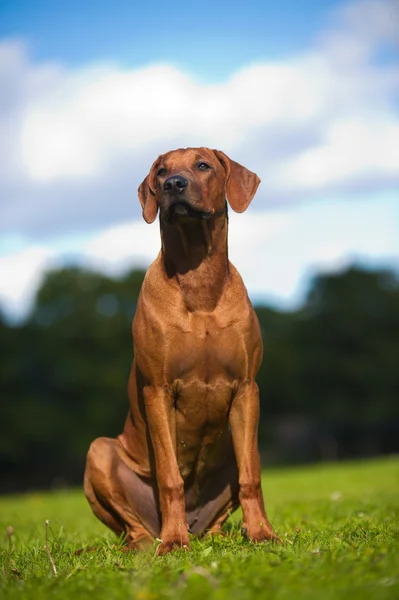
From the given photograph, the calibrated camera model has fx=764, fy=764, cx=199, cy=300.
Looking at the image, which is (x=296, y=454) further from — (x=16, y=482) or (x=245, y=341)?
(x=245, y=341)

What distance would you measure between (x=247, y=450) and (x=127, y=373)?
40957mm

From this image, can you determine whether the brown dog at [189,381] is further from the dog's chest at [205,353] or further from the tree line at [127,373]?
the tree line at [127,373]

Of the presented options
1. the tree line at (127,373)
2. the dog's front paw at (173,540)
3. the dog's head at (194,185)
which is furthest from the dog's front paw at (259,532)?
the tree line at (127,373)

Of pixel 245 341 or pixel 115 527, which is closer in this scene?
pixel 245 341

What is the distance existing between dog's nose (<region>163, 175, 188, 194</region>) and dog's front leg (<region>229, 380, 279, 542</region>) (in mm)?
1456

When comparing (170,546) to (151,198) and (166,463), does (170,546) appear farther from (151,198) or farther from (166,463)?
(151,198)

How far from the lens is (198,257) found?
18.5 feet

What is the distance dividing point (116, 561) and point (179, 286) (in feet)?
6.52

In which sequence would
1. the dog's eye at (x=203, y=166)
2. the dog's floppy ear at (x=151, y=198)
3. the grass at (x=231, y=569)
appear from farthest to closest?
the dog's floppy ear at (x=151, y=198) < the dog's eye at (x=203, y=166) < the grass at (x=231, y=569)

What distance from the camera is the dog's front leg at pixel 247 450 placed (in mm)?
5320

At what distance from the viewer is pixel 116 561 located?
14.7 ft

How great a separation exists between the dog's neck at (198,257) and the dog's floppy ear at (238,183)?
7.5 inches

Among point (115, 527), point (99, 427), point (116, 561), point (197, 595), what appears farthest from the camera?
point (99, 427)

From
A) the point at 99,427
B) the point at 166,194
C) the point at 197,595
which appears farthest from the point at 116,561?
the point at 99,427
